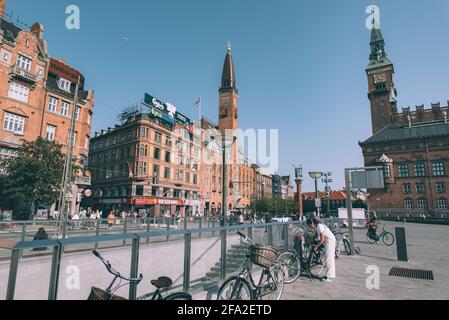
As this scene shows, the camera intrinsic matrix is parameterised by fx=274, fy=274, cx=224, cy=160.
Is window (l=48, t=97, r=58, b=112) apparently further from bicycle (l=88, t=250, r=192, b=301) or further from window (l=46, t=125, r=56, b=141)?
bicycle (l=88, t=250, r=192, b=301)

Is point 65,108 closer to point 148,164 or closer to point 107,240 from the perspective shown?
point 148,164

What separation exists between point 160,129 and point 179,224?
110 ft

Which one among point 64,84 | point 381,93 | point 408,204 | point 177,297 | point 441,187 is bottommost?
point 177,297

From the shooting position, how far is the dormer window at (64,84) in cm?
3562

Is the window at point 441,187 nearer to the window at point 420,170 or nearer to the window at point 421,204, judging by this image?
the window at point 420,170

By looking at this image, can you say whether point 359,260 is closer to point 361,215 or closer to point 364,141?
point 361,215

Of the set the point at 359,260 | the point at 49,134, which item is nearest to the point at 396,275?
the point at 359,260

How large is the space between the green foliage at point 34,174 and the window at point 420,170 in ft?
231

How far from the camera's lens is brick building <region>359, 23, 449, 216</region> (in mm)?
60375

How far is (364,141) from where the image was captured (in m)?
71.1

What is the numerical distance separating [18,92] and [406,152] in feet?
246

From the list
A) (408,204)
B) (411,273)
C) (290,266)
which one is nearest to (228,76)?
(408,204)

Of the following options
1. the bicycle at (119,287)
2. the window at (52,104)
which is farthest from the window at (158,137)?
the bicycle at (119,287)

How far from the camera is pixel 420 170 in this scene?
6288 centimetres
